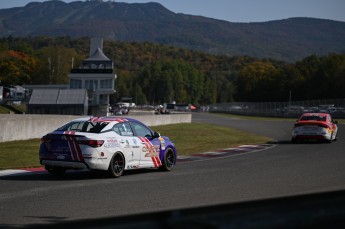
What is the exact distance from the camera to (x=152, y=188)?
11.7 meters

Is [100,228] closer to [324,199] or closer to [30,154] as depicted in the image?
[324,199]

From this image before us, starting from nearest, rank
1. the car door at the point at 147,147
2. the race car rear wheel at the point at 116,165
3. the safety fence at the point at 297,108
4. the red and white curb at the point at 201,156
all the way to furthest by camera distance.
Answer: the race car rear wheel at the point at 116,165, the car door at the point at 147,147, the red and white curb at the point at 201,156, the safety fence at the point at 297,108

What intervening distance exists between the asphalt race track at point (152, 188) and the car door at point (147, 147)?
312mm

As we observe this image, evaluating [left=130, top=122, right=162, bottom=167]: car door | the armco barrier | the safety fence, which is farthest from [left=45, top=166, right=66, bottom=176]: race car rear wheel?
the safety fence

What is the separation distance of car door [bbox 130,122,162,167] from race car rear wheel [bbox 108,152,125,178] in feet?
2.60

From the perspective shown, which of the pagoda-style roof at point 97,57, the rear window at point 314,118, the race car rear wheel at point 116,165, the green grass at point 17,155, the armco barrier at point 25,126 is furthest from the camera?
the pagoda-style roof at point 97,57

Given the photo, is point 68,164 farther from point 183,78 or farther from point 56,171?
point 183,78

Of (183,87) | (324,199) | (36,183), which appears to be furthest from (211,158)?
(183,87)

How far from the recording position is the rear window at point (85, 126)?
13.3m

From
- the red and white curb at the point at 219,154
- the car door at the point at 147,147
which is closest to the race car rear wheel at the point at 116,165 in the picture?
the car door at the point at 147,147

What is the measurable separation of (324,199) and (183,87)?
178 meters

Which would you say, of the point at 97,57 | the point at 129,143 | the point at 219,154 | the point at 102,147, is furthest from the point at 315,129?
the point at 97,57

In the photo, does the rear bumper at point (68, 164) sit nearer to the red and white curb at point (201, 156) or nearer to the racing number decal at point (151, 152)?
the red and white curb at point (201, 156)

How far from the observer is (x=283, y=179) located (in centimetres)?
1327
